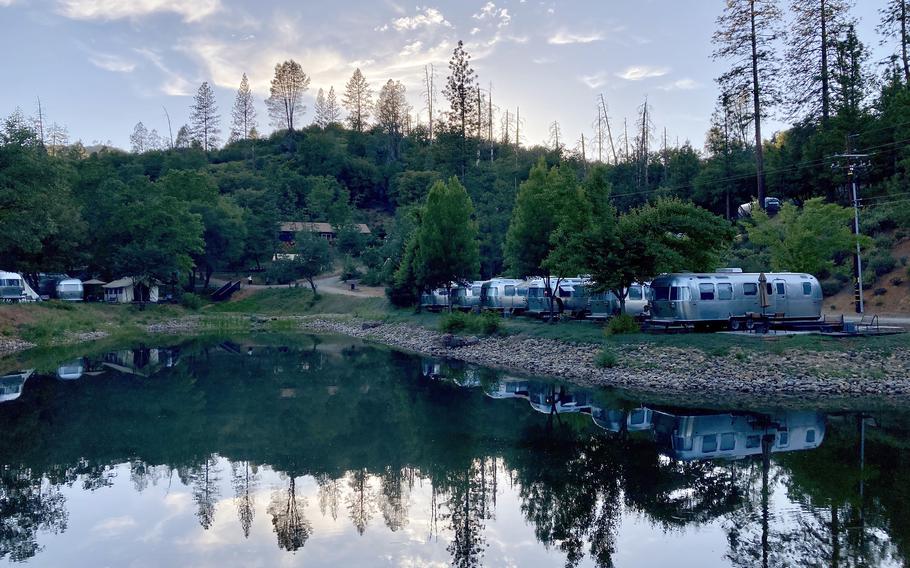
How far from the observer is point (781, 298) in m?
27.1

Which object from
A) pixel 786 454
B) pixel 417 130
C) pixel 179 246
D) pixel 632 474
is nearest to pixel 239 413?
pixel 632 474

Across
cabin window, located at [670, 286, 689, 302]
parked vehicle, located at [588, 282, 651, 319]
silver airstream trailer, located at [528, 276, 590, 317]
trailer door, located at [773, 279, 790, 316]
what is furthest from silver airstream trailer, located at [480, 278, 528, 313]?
trailer door, located at [773, 279, 790, 316]

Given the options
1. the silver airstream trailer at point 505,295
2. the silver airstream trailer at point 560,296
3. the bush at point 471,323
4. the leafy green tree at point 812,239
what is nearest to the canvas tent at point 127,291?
the bush at point 471,323

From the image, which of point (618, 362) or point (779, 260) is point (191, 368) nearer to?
point (618, 362)

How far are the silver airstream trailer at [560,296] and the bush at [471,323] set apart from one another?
Result: 7.89 feet

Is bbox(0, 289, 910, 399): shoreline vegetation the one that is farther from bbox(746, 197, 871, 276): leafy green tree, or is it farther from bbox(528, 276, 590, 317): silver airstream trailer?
bbox(746, 197, 871, 276): leafy green tree

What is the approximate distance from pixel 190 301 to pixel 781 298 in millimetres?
53650

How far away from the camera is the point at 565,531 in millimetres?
11406

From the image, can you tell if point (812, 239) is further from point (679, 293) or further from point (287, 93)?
point (287, 93)

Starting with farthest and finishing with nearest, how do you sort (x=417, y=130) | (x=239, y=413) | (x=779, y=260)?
(x=417, y=130)
(x=779, y=260)
(x=239, y=413)

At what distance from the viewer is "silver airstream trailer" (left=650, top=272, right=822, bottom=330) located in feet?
87.0

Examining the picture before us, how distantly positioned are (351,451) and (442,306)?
3190 cm

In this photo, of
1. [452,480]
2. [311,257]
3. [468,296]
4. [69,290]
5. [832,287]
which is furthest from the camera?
[311,257]

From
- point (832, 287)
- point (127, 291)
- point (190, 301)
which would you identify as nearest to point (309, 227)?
point (190, 301)
